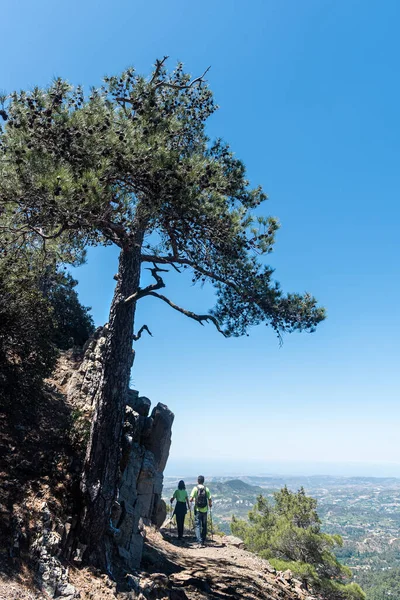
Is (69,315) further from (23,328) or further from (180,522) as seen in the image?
(180,522)

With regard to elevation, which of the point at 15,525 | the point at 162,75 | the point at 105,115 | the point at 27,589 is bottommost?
the point at 27,589

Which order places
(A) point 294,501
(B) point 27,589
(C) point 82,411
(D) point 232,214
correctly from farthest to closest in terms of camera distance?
(A) point 294,501 → (C) point 82,411 → (D) point 232,214 → (B) point 27,589

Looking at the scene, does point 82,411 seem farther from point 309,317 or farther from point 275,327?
point 309,317

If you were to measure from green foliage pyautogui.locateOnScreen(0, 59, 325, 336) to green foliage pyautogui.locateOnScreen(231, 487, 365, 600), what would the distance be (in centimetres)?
976

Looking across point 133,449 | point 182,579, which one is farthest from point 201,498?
point 182,579

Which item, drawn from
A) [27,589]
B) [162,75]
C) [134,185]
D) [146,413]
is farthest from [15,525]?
[162,75]

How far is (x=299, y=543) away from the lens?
49.1ft

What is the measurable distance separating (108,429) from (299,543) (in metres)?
13.0

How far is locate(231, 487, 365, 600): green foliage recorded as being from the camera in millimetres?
13211

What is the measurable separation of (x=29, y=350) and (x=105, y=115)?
16.7ft

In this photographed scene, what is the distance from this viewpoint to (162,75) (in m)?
8.23

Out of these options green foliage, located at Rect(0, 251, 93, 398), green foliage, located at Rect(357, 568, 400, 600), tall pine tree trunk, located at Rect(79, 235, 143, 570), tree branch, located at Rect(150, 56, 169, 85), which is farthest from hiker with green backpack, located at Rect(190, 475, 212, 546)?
green foliage, located at Rect(357, 568, 400, 600)

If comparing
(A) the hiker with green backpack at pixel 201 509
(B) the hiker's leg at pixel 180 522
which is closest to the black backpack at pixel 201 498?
(A) the hiker with green backpack at pixel 201 509

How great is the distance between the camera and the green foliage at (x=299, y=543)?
13211 mm
